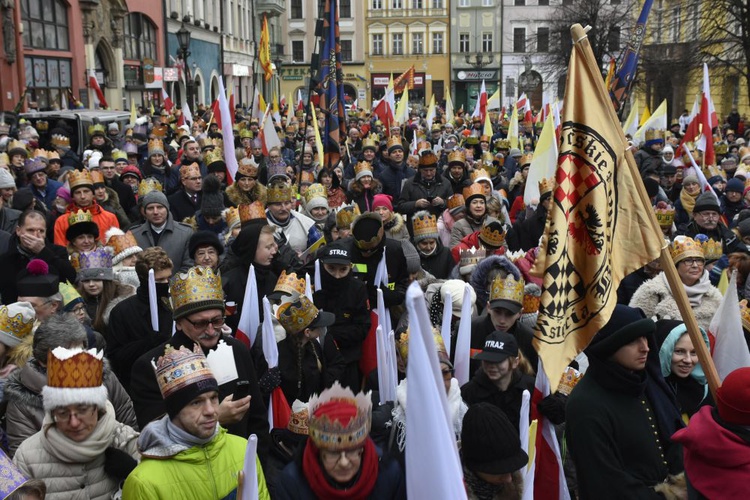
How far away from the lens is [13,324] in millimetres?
4676

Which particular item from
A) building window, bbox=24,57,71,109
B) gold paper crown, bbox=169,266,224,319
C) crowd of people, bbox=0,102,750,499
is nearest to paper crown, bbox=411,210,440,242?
crowd of people, bbox=0,102,750,499

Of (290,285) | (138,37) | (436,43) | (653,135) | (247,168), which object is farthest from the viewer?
(436,43)

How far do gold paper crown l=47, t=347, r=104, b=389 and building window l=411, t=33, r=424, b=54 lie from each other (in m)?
71.1

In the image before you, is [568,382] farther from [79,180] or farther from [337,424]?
[79,180]

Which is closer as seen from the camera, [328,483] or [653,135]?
[328,483]

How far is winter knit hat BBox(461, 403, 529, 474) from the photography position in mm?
3494

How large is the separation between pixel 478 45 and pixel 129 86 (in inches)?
1598

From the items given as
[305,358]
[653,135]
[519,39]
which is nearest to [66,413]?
[305,358]

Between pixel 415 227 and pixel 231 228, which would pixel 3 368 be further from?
pixel 415 227

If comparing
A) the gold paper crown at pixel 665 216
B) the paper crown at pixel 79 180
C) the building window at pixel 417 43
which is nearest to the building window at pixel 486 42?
the building window at pixel 417 43

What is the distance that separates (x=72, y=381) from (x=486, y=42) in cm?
7008

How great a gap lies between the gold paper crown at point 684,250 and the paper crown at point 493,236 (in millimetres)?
1385

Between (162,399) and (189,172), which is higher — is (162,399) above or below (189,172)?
below

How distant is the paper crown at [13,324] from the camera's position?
4.66 m
